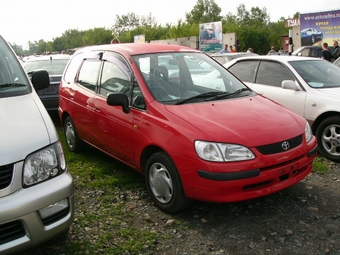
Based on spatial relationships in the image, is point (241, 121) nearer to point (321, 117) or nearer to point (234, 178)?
point (234, 178)

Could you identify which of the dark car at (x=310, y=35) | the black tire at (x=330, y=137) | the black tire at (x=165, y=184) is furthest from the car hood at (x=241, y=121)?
the dark car at (x=310, y=35)

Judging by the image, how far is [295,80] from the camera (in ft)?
19.4

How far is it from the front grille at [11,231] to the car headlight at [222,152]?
1558 millimetres

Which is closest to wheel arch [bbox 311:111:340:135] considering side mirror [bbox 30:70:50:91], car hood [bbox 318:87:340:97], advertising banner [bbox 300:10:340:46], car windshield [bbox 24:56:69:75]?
car hood [bbox 318:87:340:97]

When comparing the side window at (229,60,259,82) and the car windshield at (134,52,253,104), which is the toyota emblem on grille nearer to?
the car windshield at (134,52,253,104)

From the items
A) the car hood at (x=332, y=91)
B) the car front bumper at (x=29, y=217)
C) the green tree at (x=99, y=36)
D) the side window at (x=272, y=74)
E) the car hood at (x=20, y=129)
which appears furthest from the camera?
the green tree at (x=99, y=36)

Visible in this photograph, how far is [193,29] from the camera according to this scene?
5916 centimetres

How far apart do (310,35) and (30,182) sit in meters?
28.1

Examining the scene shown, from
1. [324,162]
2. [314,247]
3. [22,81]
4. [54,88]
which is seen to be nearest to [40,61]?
[54,88]

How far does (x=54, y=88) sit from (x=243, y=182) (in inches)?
219

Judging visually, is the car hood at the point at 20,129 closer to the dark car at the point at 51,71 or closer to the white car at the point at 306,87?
the white car at the point at 306,87

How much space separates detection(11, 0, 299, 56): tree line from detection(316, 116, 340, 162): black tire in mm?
50593

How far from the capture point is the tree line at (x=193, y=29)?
206 ft

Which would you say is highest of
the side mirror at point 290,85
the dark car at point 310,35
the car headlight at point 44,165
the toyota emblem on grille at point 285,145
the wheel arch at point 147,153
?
the dark car at point 310,35
